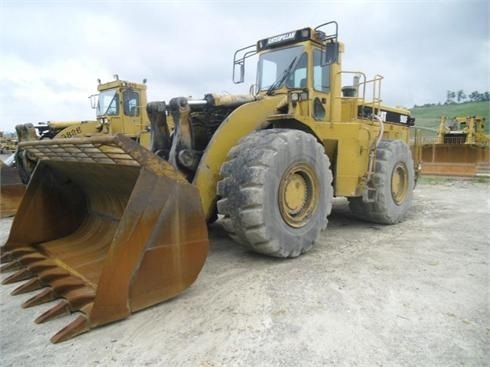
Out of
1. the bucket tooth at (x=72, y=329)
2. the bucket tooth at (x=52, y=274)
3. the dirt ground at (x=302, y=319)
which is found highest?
the bucket tooth at (x=52, y=274)

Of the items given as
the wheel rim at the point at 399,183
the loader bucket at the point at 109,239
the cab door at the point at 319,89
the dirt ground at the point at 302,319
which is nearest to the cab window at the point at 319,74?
the cab door at the point at 319,89

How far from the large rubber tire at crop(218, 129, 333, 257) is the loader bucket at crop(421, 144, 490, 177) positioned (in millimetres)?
11814

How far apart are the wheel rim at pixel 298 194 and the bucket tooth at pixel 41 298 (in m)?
2.26

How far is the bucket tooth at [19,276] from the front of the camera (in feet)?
12.0

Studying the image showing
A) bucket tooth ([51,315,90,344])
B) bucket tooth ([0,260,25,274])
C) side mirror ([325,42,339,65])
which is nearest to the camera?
bucket tooth ([51,315,90,344])

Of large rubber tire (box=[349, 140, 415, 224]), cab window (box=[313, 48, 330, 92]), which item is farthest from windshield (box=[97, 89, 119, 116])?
large rubber tire (box=[349, 140, 415, 224])

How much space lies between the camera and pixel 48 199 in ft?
14.6

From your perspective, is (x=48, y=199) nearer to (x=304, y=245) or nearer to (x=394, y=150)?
(x=304, y=245)

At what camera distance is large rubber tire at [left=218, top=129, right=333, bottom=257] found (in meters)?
3.94

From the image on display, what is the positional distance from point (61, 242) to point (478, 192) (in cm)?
1045

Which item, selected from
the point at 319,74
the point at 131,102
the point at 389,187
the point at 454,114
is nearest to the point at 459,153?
the point at 389,187

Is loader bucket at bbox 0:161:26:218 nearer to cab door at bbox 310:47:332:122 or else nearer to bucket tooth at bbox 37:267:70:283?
bucket tooth at bbox 37:267:70:283

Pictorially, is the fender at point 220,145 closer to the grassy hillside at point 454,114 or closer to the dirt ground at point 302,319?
the dirt ground at point 302,319

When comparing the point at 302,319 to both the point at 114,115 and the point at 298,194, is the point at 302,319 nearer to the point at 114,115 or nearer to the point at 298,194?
the point at 298,194
